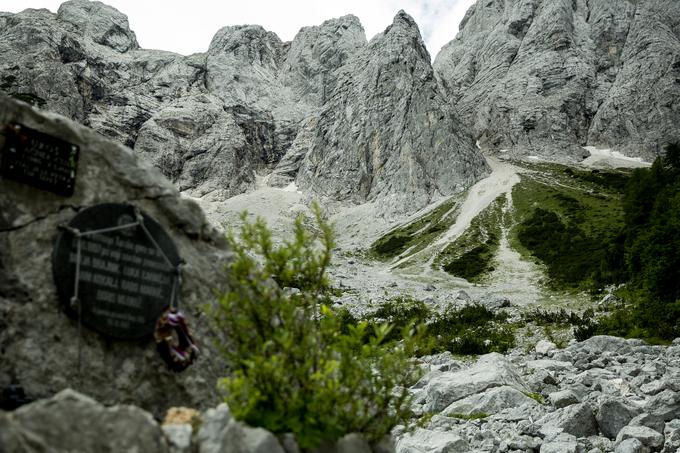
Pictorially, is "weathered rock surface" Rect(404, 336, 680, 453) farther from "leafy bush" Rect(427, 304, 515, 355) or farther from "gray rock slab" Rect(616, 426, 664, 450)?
"leafy bush" Rect(427, 304, 515, 355)

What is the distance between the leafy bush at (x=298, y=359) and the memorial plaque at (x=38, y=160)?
232 cm

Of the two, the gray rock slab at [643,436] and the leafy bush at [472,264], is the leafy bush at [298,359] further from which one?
the leafy bush at [472,264]

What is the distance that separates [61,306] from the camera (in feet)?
18.0

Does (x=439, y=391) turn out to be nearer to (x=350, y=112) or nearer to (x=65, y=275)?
(x=65, y=275)

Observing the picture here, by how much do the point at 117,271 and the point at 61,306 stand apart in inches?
27.7

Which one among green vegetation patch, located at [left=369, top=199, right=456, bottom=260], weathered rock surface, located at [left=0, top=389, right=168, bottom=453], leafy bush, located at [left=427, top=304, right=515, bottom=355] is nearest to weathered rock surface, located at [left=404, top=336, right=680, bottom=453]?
leafy bush, located at [left=427, top=304, right=515, bottom=355]

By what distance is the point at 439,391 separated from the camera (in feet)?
43.7

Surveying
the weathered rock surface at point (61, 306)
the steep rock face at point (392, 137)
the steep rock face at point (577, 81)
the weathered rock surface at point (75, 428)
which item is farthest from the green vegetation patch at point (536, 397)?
the steep rock face at point (577, 81)

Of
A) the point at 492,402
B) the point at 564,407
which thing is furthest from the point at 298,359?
the point at 492,402

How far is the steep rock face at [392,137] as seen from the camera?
128500 millimetres

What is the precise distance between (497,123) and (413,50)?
119 ft

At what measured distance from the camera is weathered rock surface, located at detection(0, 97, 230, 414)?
207 inches

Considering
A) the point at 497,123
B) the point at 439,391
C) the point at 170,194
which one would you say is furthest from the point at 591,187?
the point at 170,194

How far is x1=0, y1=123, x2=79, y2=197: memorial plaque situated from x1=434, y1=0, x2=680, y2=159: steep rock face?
512ft
